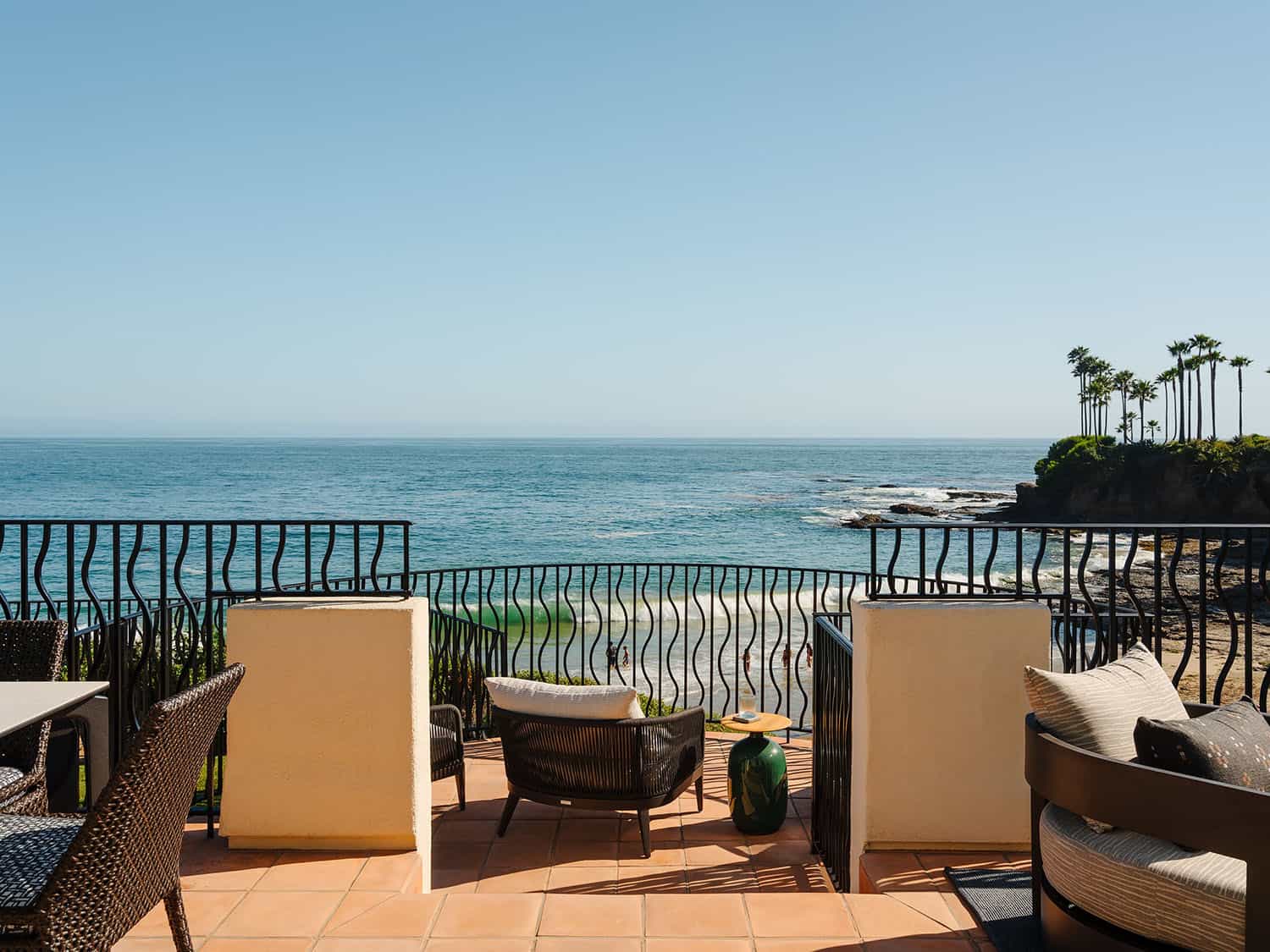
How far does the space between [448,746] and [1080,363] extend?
71937 mm

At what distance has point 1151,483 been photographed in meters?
35.9

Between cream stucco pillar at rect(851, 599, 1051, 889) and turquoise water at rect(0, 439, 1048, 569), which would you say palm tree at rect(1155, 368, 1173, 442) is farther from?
cream stucco pillar at rect(851, 599, 1051, 889)

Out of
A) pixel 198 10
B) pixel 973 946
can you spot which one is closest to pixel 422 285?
pixel 198 10

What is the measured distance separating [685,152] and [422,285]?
15319mm

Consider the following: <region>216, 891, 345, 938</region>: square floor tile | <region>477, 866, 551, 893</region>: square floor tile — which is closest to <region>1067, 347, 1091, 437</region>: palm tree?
<region>477, 866, 551, 893</region>: square floor tile

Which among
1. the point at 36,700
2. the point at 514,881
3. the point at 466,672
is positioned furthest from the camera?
the point at 466,672

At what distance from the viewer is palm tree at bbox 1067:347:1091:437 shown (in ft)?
219

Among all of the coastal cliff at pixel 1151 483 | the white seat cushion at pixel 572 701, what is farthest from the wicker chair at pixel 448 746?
the coastal cliff at pixel 1151 483

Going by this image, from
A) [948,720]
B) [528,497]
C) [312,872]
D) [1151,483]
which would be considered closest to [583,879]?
[312,872]

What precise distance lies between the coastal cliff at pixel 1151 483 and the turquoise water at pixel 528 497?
16.3 ft

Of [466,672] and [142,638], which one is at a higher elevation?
[142,638]

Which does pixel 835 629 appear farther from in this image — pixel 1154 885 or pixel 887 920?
pixel 1154 885

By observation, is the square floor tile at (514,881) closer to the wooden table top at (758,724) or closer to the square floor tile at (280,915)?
the square floor tile at (280,915)

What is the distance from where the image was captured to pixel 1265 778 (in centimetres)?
225
